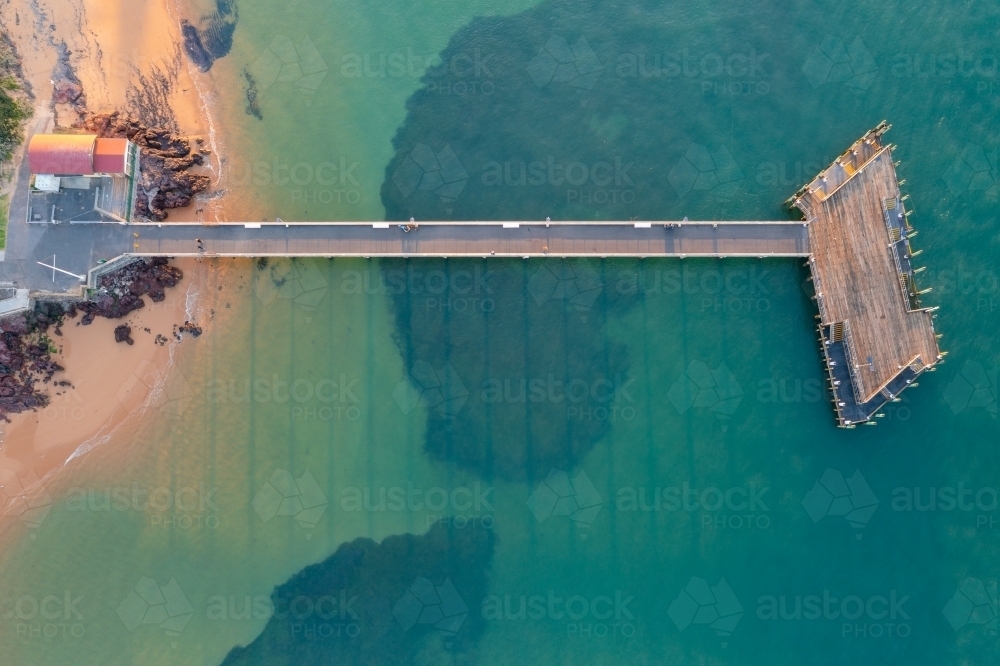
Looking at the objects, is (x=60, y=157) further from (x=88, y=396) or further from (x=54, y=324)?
(x=88, y=396)

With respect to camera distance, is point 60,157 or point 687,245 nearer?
point 60,157

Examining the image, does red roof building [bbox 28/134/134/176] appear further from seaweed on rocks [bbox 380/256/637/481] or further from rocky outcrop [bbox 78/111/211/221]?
seaweed on rocks [bbox 380/256/637/481]

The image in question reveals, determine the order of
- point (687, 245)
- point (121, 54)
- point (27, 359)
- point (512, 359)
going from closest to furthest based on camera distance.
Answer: point (687, 245) → point (512, 359) → point (27, 359) → point (121, 54)

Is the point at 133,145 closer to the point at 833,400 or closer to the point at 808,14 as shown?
the point at 808,14

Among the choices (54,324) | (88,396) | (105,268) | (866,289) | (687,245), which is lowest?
(88,396)

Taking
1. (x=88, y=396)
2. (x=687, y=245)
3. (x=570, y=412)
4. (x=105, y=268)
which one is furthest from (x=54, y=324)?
(x=687, y=245)

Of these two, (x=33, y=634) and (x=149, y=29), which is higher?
(x=149, y=29)

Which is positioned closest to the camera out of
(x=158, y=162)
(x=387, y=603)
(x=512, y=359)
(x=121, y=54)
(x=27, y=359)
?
(x=387, y=603)

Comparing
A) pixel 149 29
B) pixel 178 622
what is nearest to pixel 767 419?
pixel 178 622
